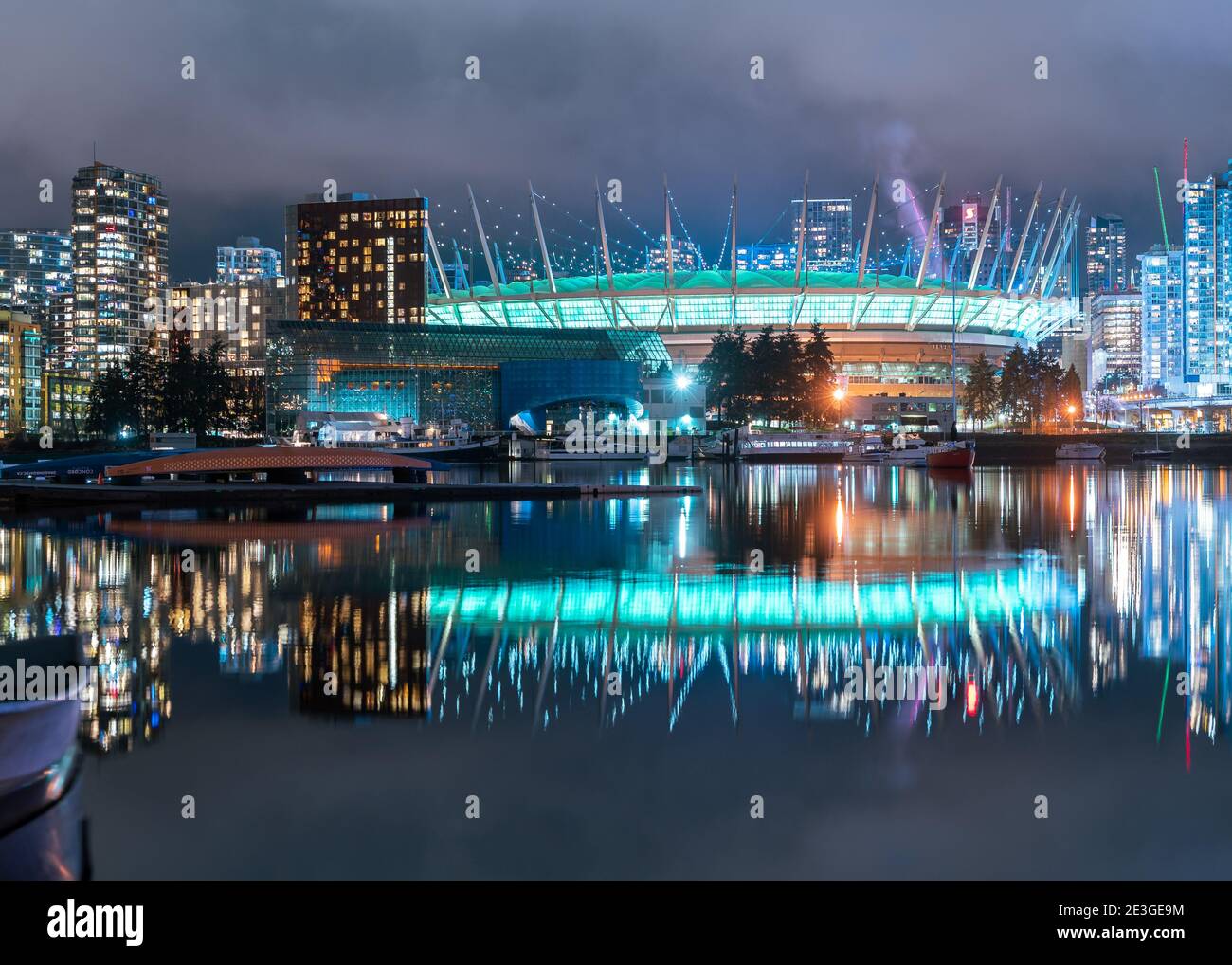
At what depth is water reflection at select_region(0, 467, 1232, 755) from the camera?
9.46m

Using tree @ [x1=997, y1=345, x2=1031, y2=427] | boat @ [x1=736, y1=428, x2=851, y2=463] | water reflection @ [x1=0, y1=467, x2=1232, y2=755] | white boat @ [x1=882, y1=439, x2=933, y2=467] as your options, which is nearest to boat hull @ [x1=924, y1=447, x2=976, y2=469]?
white boat @ [x1=882, y1=439, x2=933, y2=467]

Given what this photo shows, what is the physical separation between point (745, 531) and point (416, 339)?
337ft

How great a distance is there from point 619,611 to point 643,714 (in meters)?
4.48

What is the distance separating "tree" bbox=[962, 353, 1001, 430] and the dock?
85.8 metres

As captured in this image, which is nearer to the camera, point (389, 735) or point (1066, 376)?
point (389, 735)

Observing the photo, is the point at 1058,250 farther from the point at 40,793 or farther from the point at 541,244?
the point at 40,793

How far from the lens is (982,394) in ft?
384

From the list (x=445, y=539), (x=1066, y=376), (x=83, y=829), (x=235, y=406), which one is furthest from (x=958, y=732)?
(x=1066, y=376)

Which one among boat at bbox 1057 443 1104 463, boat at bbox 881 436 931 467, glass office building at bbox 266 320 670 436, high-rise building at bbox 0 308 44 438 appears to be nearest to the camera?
boat at bbox 881 436 931 467

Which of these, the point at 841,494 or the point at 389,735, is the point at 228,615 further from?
the point at 841,494

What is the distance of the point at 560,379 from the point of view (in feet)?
399

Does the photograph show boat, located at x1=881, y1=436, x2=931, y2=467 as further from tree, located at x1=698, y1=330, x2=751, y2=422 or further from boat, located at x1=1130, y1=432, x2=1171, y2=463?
tree, located at x1=698, y1=330, x2=751, y2=422

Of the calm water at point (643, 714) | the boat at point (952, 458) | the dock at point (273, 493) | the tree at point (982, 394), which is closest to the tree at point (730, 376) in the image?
the tree at point (982, 394)

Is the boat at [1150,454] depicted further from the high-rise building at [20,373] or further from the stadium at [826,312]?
the high-rise building at [20,373]
